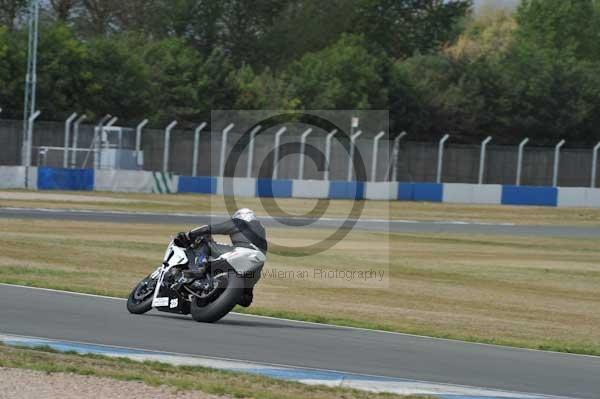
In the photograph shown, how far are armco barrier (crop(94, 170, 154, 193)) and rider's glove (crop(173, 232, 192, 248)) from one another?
29.2 meters

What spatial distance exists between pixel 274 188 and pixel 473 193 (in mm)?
8089

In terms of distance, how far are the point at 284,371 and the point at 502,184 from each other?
38.9m

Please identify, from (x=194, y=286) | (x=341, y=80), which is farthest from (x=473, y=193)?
(x=194, y=286)

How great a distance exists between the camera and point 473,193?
45.5 metres

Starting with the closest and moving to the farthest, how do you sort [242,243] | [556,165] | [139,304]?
[242,243]
[139,304]
[556,165]

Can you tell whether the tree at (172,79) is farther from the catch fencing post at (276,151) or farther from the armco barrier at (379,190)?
the armco barrier at (379,190)

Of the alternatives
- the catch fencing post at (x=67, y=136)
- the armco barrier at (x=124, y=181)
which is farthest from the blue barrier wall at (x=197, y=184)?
the catch fencing post at (x=67, y=136)

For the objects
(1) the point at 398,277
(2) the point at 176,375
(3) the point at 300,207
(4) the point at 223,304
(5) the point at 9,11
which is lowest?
(1) the point at 398,277

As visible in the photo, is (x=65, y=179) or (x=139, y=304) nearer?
(x=139, y=304)

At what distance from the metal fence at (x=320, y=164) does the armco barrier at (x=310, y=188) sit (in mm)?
655

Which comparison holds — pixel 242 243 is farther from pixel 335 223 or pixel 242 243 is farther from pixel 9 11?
pixel 9 11

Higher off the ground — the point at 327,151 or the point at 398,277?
the point at 327,151

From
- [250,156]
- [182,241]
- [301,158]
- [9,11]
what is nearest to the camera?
[182,241]

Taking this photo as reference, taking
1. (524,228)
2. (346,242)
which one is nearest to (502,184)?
(524,228)
